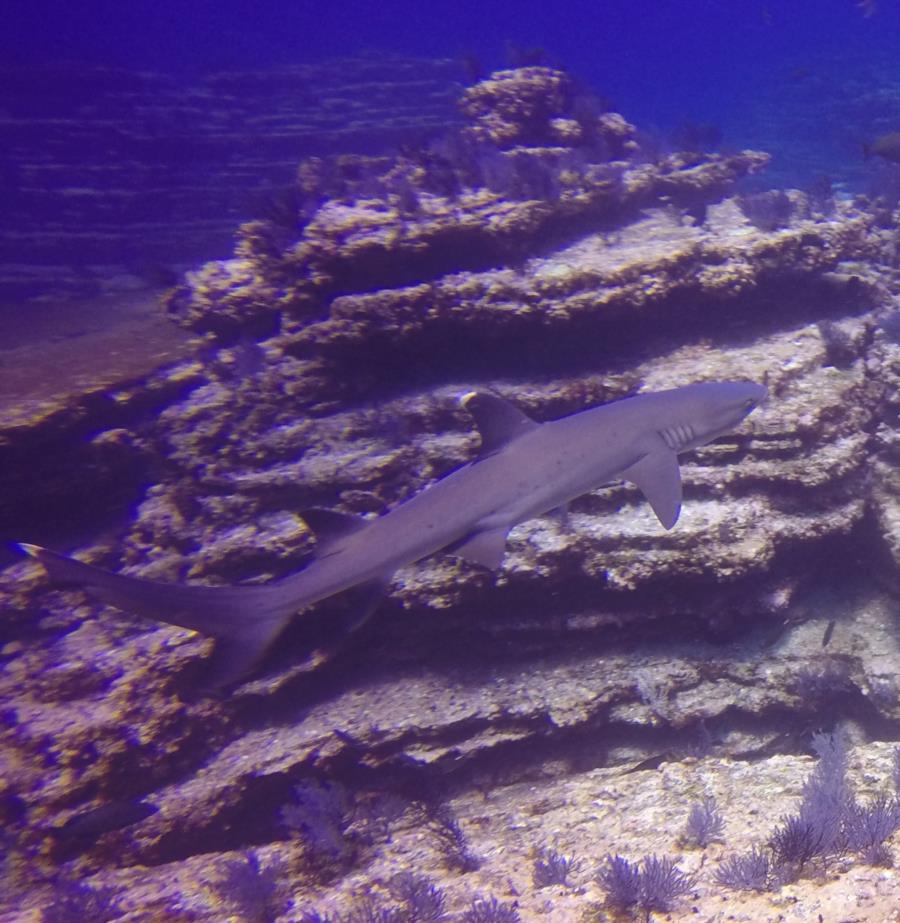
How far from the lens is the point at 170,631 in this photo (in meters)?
5.45

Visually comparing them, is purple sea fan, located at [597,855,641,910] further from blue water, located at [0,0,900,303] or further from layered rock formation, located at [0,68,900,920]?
blue water, located at [0,0,900,303]

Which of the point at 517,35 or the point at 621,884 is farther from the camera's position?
the point at 517,35

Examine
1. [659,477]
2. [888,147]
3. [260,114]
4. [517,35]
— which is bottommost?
[659,477]

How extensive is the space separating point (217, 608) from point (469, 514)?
1.84 meters

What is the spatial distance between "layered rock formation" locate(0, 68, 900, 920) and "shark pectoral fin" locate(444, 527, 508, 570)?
1255mm

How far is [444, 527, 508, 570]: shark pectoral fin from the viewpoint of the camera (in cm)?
409

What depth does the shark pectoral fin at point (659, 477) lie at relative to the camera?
4.58 m

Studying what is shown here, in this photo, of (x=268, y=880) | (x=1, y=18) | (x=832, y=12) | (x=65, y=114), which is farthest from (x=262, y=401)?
(x=832, y=12)

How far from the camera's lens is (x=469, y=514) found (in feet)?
13.3

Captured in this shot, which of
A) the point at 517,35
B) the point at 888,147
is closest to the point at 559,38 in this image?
the point at 517,35

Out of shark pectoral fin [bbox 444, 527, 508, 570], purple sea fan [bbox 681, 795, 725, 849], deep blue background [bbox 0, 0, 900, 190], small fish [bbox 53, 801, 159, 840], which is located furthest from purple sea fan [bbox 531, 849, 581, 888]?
deep blue background [bbox 0, 0, 900, 190]

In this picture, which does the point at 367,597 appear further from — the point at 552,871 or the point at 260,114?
the point at 260,114

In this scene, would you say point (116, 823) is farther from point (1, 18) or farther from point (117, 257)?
point (1, 18)

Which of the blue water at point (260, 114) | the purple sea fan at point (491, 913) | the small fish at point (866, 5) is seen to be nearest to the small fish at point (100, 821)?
the purple sea fan at point (491, 913)
